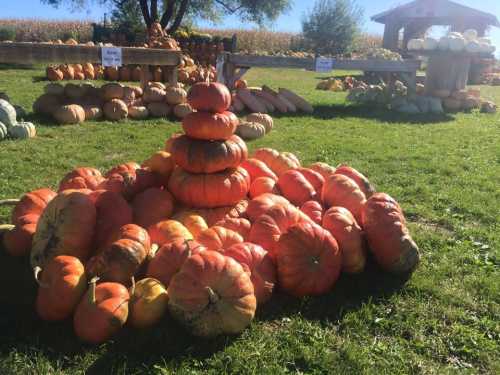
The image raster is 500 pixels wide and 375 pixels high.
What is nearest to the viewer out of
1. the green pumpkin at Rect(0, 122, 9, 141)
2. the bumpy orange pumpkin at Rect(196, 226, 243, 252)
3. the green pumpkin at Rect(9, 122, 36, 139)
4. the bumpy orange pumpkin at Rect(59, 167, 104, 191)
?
Result: the bumpy orange pumpkin at Rect(196, 226, 243, 252)

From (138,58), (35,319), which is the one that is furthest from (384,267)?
(138,58)

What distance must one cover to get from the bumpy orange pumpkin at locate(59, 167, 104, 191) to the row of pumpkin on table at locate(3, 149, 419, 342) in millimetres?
12

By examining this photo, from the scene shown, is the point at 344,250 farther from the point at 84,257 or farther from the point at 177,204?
the point at 84,257

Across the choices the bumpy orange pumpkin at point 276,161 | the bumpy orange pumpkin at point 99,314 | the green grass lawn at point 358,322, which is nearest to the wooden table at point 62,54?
the green grass lawn at point 358,322

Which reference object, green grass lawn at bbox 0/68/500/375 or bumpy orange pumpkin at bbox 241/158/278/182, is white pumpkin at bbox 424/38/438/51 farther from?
bumpy orange pumpkin at bbox 241/158/278/182

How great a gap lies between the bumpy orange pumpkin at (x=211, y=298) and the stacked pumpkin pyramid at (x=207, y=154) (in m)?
1.10

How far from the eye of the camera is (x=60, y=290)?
272 cm

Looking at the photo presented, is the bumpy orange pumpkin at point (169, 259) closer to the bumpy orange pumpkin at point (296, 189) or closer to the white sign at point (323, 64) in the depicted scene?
the bumpy orange pumpkin at point (296, 189)

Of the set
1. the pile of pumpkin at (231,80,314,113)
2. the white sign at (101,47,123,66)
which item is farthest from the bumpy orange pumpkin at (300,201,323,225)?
the white sign at (101,47,123,66)

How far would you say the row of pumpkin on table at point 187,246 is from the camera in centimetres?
267

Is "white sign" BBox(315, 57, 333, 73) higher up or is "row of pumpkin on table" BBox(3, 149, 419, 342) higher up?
"white sign" BBox(315, 57, 333, 73)

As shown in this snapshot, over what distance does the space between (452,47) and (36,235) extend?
12.1 meters

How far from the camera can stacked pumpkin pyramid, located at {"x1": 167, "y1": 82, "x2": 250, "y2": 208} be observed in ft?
12.3

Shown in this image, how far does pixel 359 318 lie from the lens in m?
2.96
